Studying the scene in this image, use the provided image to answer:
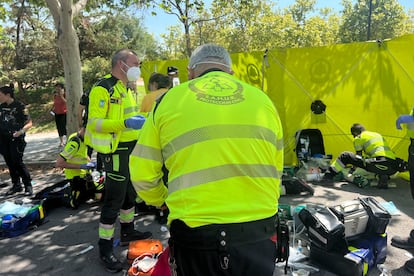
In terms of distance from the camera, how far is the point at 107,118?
335cm

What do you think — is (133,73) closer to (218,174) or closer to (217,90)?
(217,90)

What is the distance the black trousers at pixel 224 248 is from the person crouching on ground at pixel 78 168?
3.62 meters

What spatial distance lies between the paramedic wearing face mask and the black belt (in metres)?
1.82

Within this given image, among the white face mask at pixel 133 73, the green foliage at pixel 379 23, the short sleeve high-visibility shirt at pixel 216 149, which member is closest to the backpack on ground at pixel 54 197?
the white face mask at pixel 133 73

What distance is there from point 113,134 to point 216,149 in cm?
202

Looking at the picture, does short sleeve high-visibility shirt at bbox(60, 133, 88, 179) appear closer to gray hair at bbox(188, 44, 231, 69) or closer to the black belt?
gray hair at bbox(188, 44, 231, 69)

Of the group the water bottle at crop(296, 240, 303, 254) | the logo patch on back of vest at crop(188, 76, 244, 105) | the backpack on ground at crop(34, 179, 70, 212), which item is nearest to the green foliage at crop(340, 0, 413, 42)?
the backpack on ground at crop(34, 179, 70, 212)

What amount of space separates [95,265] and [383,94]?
19.2ft

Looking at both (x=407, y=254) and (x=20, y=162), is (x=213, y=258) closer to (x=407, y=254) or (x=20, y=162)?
(x=407, y=254)

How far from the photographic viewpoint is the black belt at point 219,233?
1542 mm

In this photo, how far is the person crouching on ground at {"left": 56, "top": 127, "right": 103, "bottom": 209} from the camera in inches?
196

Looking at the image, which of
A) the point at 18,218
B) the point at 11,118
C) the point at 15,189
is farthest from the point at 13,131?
the point at 18,218

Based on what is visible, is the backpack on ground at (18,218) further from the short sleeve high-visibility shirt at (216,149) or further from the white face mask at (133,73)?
the short sleeve high-visibility shirt at (216,149)

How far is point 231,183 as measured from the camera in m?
1.56
